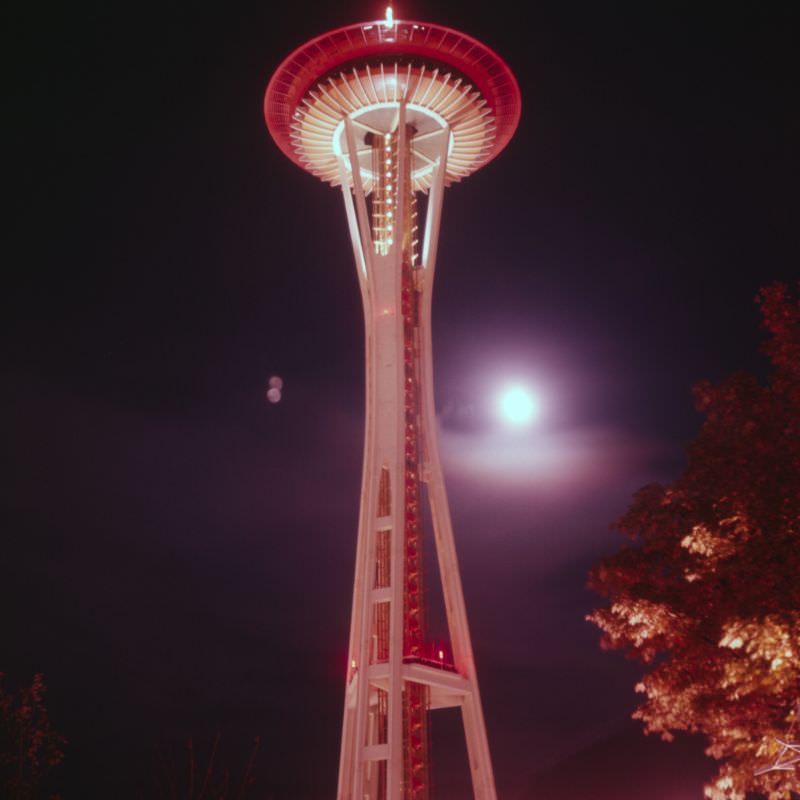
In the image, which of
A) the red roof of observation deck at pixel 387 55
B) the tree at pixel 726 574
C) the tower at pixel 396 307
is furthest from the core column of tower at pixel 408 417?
the tree at pixel 726 574

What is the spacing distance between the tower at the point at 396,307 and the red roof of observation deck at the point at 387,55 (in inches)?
1.6

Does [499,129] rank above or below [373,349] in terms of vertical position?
above

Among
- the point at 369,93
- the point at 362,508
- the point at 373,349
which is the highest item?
the point at 369,93

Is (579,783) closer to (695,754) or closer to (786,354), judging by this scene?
(695,754)

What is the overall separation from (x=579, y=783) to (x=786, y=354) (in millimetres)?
66423

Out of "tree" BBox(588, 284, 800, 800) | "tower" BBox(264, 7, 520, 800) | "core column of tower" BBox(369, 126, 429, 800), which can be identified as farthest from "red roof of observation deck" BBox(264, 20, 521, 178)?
"tree" BBox(588, 284, 800, 800)

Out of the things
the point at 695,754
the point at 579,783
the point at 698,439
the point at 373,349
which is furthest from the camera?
the point at 579,783

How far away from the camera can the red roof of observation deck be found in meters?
35.4

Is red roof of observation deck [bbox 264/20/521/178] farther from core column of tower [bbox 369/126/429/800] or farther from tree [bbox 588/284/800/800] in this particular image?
tree [bbox 588/284/800/800]

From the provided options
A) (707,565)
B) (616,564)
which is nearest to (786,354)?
(707,565)

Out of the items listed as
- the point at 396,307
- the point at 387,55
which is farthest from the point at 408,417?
the point at 387,55

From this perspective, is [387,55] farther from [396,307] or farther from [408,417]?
[408,417]

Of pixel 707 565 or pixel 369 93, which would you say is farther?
pixel 369 93

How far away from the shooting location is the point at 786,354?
1611 centimetres
